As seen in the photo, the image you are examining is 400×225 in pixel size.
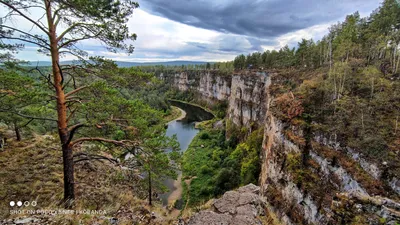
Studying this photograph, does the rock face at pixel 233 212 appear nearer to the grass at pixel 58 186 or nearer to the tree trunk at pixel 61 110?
the grass at pixel 58 186

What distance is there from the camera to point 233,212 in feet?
18.2

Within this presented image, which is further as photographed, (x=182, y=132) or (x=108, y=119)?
(x=182, y=132)

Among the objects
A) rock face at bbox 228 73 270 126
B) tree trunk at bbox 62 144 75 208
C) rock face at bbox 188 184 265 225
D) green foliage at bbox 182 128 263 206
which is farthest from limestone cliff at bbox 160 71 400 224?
rock face at bbox 228 73 270 126

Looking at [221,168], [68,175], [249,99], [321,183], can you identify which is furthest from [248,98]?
[68,175]

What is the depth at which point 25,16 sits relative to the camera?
509 cm

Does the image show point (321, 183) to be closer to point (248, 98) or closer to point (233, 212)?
point (233, 212)

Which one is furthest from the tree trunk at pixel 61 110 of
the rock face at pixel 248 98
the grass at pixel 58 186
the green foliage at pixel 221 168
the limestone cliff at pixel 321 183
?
the rock face at pixel 248 98

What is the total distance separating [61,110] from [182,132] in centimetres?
4104

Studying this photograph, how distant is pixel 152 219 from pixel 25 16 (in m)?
6.80

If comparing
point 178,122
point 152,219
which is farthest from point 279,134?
point 178,122

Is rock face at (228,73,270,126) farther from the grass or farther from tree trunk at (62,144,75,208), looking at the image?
tree trunk at (62,144,75,208)

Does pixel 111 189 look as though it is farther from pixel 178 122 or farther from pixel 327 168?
pixel 178 122

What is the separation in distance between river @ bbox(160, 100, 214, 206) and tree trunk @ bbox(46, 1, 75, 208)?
25.6 feet

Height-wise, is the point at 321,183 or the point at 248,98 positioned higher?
the point at 248,98
